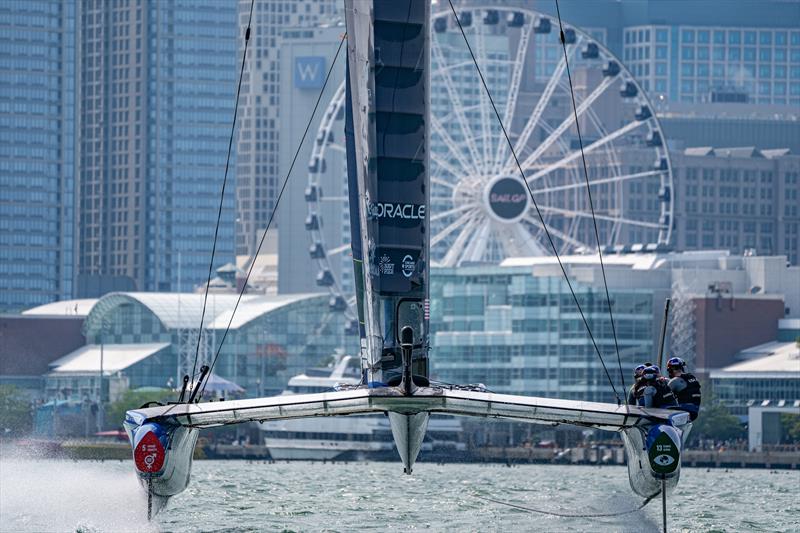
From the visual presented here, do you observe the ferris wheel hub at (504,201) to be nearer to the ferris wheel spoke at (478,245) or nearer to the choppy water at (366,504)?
the ferris wheel spoke at (478,245)

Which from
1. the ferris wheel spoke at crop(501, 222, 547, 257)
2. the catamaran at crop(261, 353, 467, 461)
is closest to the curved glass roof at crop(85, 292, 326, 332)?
the catamaran at crop(261, 353, 467, 461)

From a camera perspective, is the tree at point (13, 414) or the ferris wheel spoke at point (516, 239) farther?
the tree at point (13, 414)

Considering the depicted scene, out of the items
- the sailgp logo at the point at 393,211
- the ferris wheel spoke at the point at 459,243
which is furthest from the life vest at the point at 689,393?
the ferris wheel spoke at the point at 459,243

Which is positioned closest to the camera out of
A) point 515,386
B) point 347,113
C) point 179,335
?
point 347,113

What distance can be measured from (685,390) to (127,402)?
11496 cm

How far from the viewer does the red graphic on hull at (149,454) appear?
128 ft

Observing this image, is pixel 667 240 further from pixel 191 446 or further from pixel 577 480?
pixel 191 446

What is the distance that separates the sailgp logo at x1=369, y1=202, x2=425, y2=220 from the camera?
138 feet

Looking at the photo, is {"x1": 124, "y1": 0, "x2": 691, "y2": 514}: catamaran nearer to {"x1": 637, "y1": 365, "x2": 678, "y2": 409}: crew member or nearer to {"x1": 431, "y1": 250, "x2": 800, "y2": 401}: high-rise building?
{"x1": 637, "y1": 365, "x2": 678, "y2": 409}: crew member

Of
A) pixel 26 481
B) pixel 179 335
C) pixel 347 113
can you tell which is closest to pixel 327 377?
pixel 179 335

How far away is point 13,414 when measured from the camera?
14875cm

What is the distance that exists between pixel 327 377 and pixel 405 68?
119712 millimetres

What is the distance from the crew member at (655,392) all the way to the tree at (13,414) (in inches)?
4133

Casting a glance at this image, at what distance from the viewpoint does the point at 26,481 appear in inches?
2530
